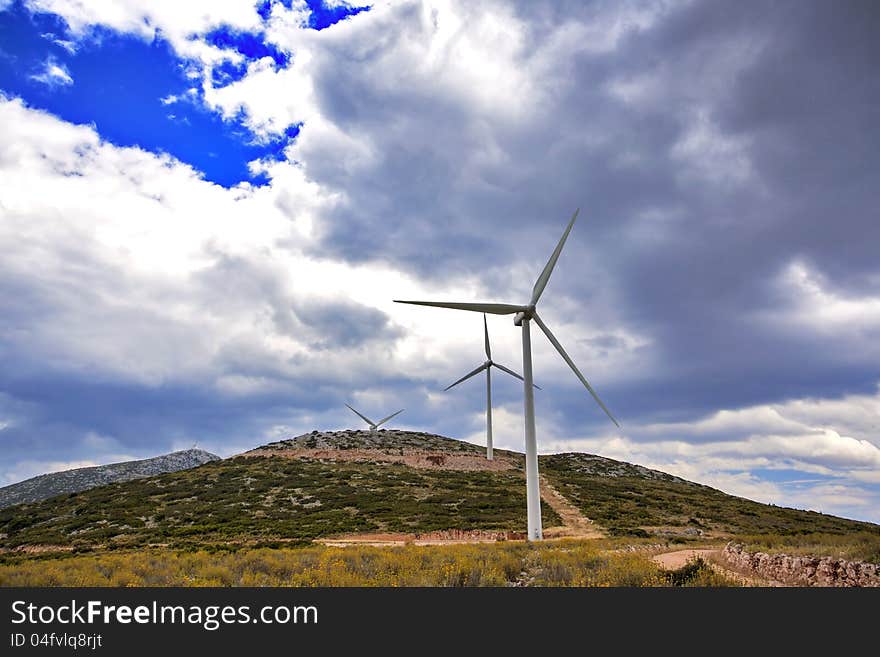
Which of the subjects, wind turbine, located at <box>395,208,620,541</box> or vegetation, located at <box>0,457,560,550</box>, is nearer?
wind turbine, located at <box>395,208,620,541</box>

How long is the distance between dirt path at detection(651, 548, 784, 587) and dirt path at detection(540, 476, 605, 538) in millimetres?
17884

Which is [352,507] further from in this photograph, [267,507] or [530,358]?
[530,358]

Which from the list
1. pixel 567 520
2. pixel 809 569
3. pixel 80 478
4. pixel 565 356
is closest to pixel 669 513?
pixel 567 520

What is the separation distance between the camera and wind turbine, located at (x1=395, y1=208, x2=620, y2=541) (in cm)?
3659

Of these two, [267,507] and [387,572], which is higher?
[387,572]

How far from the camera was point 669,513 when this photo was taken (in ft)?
196

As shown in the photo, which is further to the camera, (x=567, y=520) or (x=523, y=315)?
(x=567, y=520)

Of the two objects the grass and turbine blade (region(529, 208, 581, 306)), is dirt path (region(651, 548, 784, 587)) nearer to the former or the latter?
the grass

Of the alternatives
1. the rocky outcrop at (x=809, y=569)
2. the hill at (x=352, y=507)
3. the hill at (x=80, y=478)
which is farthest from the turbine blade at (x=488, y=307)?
the hill at (x=80, y=478)

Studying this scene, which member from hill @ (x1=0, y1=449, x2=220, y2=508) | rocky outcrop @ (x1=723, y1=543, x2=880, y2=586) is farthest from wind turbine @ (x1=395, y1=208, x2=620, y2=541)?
hill @ (x1=0, y1=449, x2=220, y2=508)

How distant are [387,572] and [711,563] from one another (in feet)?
44.7

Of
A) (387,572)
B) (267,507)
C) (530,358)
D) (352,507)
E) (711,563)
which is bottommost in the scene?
(352,507)

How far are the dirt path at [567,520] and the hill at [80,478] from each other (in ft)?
287
